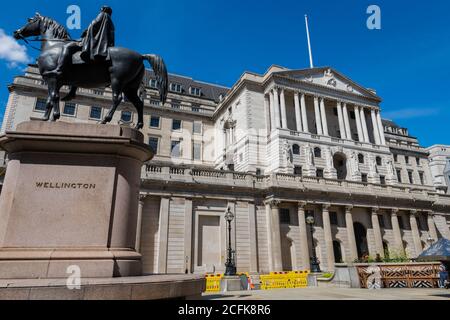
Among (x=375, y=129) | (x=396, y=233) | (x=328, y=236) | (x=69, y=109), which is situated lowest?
(x=328, y=236)

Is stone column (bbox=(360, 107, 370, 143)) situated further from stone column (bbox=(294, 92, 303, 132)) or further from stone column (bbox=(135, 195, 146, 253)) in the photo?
stone column (bbox=(135, 195, 146, 253))

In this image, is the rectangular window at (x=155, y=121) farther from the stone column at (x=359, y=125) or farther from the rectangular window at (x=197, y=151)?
the stone column at (x=359, y=125)

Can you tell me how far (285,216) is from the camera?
30.2 metres

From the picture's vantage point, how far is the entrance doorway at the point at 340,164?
1734 inches

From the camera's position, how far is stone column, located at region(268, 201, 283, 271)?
88.2 ft

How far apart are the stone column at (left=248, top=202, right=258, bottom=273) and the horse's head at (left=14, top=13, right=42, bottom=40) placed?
76.8ft

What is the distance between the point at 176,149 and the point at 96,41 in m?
42.0

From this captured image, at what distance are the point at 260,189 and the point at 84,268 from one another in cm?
2453

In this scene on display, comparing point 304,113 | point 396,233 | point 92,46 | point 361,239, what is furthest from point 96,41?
point 304,113

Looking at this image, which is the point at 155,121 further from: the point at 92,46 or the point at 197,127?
the point at 92,46

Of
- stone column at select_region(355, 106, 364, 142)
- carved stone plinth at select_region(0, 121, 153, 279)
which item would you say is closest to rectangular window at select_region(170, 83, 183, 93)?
stone column at select_region(355, 106, 364, 142)

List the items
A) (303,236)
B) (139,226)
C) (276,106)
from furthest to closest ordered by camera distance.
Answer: (276,106) → (303,236) → (139,226)

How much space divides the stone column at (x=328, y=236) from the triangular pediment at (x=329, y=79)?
22715 millimetres

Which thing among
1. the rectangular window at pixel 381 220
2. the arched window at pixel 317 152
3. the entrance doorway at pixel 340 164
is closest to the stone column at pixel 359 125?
the entrance doorway at pixel 340 164
